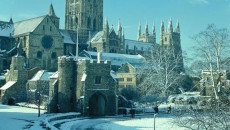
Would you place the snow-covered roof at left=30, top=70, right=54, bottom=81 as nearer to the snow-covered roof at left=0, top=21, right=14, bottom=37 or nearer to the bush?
the bush

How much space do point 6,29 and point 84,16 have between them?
3025cm

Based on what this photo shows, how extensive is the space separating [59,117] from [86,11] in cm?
7875

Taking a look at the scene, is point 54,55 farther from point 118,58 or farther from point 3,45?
point 118,58

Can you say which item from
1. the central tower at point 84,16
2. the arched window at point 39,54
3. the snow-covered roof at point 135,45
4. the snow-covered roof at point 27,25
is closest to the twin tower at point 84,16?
the central tower at point 84,16

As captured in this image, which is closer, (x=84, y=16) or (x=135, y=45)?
(x=84, y=16)

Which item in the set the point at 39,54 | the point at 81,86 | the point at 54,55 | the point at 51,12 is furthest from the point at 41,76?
the point at 51,12

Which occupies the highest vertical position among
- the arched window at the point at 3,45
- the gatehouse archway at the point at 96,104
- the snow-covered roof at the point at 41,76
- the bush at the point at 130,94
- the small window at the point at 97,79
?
the arched window at the point at 3,45

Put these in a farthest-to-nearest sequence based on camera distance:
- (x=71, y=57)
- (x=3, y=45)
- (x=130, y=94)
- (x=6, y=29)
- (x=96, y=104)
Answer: (x=6, y=29) → (x=3, y=45) → (x=130, y=94) → (x=96, y=104) → (x=71, y=57)

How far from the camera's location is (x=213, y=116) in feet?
56.2

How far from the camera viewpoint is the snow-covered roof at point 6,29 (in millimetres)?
83625

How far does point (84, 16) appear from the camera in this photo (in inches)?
4267

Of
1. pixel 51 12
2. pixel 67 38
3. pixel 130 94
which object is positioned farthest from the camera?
pixel 51 12

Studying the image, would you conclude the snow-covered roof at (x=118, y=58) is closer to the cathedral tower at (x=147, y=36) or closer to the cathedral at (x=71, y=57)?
the cathedral at (x=71, y=57)

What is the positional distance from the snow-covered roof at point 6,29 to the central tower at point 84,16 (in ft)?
82.9
